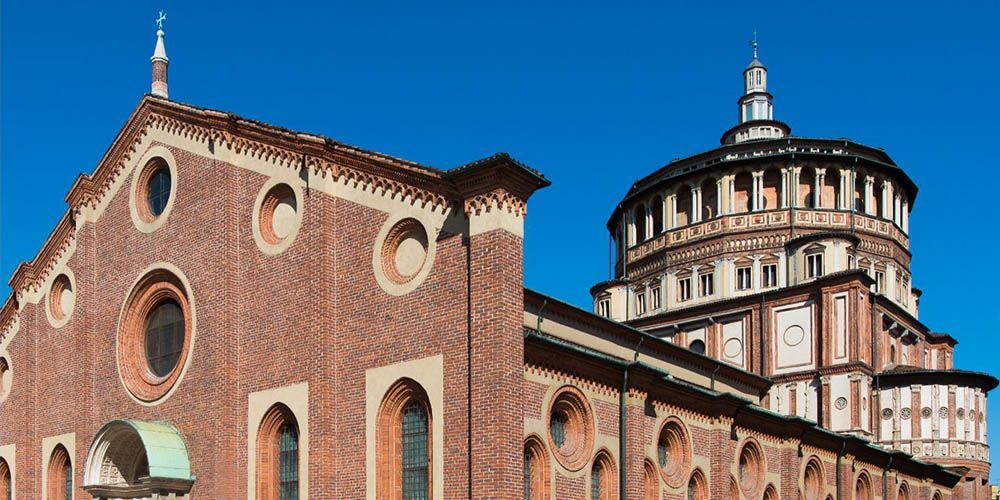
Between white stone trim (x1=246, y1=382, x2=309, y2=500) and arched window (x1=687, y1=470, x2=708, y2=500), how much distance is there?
978cm

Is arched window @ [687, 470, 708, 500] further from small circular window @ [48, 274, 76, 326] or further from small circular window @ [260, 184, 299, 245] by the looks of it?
small circular window @ [48, 274, 76, 326]

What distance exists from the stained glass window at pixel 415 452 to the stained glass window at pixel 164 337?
7177 millimetres

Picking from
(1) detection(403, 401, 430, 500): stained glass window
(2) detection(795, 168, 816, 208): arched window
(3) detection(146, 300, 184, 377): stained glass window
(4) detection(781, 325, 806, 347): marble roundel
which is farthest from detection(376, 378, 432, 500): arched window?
(2) detection(795, 168, 816, 208): arched window

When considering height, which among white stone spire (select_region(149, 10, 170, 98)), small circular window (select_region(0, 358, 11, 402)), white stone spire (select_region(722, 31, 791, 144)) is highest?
white stone spire (select_region(722, 31, 791, 144))

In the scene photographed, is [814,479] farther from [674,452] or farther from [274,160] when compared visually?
[274,160]

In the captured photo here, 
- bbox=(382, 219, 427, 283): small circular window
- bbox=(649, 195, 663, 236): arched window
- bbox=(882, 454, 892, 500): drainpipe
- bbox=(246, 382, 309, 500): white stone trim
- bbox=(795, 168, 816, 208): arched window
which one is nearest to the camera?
bbox=(382, 219, 427, 283): small circular window

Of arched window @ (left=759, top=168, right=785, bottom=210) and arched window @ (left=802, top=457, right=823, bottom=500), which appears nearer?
arched window @ (left=802, top=457, right=823, bottom=500)

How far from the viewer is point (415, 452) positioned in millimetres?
20234

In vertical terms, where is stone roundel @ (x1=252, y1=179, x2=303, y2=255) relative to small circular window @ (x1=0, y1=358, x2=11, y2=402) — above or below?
above

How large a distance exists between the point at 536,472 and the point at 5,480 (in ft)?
Result: 54.0

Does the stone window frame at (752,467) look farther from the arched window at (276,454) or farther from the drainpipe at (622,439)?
the arched window at (276,454)

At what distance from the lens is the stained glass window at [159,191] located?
86.5 feet

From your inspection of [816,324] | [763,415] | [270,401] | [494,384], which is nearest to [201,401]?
[270,401]

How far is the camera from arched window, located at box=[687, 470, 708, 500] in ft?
87.8
